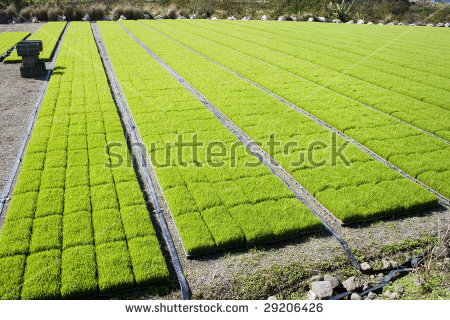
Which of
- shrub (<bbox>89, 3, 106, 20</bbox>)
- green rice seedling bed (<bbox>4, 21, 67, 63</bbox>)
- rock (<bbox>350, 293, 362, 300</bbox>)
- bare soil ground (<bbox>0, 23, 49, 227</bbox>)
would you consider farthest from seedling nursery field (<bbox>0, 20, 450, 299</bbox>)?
shrub (<bbox>89, 3, 106, 20</bbox>)

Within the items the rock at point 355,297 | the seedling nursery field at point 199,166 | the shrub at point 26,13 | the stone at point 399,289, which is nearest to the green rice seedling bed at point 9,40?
the seedling nursery field at point 199,166

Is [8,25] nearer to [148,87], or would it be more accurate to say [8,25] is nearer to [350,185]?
[148,87]

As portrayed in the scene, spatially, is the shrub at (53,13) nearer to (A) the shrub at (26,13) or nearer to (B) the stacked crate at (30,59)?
(A) the shrub at (26,13)

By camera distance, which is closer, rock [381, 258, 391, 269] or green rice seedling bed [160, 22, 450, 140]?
rock [381, 258, 391, 269]

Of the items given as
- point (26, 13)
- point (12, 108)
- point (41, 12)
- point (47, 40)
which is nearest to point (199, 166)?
point (12, 108)

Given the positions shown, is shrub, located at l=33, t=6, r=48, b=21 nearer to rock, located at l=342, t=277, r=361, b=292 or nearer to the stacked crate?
the stacked crate
